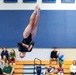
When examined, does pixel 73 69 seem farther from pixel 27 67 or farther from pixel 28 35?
pixel 28 35

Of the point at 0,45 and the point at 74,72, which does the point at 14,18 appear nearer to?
the point at 0,45

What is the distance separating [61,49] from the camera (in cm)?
1534

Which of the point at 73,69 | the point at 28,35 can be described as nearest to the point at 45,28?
the point at 73,69

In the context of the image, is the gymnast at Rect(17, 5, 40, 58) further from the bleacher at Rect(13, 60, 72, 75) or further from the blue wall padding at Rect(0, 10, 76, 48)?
the blue wall padding at Rect(0, 10, 76, 48)

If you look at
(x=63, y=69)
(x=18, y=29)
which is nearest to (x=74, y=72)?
(x=63, y=69)

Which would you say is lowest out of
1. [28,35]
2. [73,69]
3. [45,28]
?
[73,69]

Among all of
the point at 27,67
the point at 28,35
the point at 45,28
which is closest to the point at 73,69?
the point at 27,67

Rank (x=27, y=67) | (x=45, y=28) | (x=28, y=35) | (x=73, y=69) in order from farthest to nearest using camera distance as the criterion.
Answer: (x=45, y=28), (x=27, y=67), (x=73, y=69), (x=28, y=35)

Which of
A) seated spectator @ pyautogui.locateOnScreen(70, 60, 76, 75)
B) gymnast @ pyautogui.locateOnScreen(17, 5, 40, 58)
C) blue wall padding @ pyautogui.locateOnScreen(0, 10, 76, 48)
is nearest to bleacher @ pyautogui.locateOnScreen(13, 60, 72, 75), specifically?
seated spectator @ pyautogui.locateOnScreen(70, 60, 76, 75)

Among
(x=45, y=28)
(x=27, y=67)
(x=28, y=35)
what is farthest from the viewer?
(x=45, y=28)

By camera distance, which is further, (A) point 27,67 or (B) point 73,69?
(A) point 27,67

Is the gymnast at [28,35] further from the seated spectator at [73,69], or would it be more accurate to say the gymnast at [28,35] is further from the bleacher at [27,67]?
the seated spectator at [73,69]

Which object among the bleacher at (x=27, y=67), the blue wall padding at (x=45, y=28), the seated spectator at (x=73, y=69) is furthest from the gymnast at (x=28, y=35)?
the blue wall padding at (x=45, y=28)

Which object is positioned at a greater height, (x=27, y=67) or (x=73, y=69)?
(x=73, y=69)
